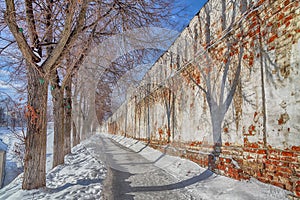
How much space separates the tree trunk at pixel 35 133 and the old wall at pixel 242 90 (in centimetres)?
360

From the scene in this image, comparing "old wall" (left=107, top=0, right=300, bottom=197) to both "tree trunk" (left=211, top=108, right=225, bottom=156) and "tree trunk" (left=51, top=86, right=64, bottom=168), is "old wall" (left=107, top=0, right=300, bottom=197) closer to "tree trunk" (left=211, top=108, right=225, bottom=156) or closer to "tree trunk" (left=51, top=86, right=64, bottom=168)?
"tree trunk" (left=211, top=108, right=225, bottom=156)

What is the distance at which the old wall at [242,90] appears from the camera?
3.04 meters

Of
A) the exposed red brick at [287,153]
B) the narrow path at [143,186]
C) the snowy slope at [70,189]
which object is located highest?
the exposed red brick at [287,153]

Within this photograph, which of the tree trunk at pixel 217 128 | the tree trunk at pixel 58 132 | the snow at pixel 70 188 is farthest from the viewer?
the tree trunk at pixel 58 132

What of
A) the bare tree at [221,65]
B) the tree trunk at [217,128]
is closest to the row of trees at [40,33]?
the bare tree at [221,65]

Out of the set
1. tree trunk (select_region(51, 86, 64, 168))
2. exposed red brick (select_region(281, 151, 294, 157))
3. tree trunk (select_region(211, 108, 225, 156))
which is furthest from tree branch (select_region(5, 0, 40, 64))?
exposed red brick (select_region(281, 151, 294, 157))

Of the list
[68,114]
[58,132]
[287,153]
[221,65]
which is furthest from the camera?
[68,114]

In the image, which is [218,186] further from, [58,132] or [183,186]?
[58,132]

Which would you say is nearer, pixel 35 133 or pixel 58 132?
pixel 35 133

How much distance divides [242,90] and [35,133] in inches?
159

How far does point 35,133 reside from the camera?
4.42 meters

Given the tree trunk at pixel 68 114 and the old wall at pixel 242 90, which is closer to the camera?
the old wall at pixel 242 90

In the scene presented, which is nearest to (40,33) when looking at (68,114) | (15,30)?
(15,30)

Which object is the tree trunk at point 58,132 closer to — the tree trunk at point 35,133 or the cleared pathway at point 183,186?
the cleared pathway at point 183,186
